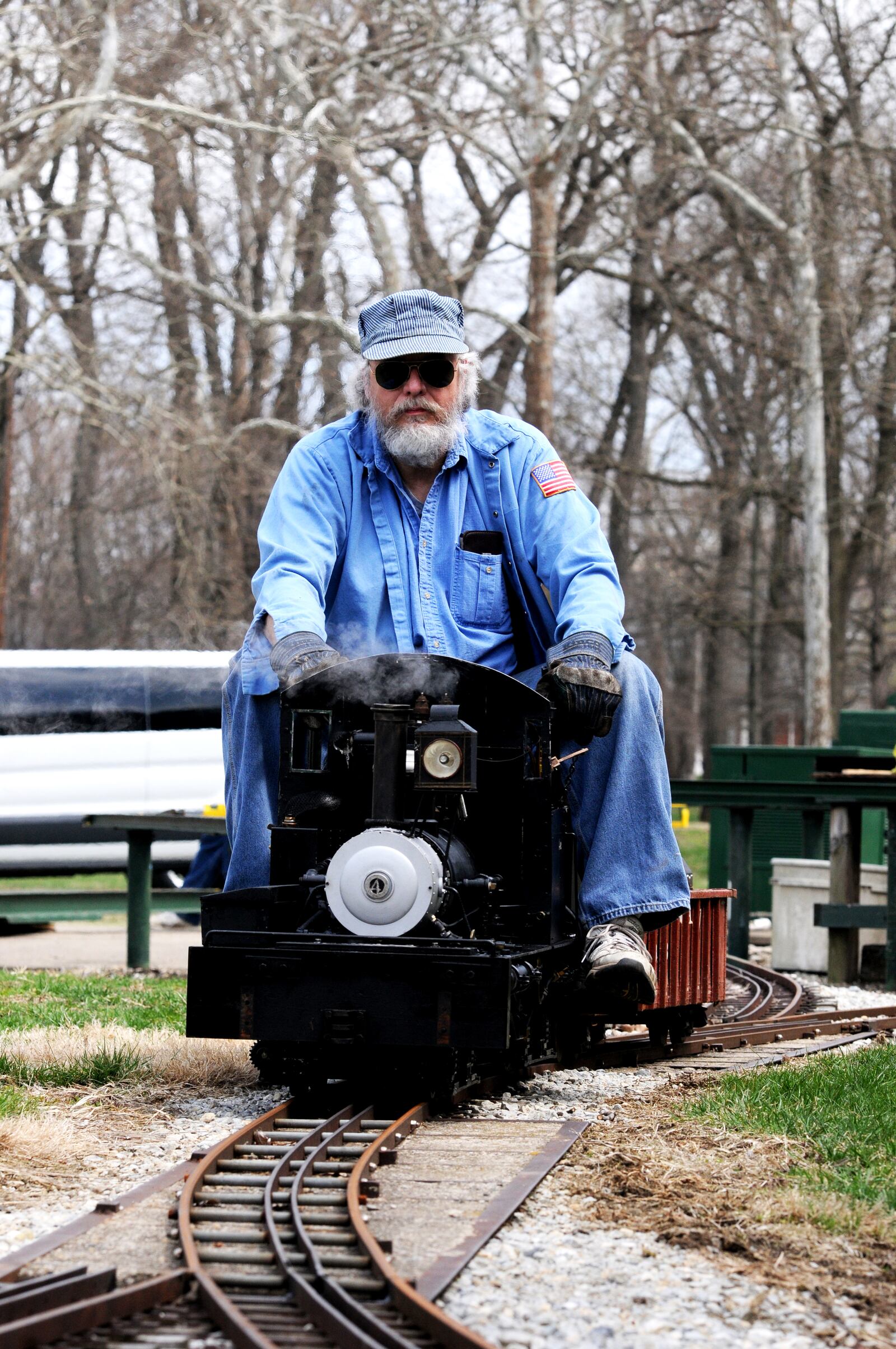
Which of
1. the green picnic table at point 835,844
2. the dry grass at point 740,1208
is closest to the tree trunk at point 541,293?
the green picnic table at point 835,844

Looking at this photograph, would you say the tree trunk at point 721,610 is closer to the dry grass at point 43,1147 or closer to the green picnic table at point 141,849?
the green picnic table at point 141,849

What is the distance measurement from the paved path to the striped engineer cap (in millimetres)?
5853

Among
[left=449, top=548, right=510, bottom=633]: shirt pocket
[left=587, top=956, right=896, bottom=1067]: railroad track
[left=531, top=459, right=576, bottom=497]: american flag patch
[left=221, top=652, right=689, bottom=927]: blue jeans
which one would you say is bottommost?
[left=587, top=956, right=896, bottom=1067]: railroad track

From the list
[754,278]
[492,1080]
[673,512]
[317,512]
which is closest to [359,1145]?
[492,1080]

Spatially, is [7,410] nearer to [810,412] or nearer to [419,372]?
[810,412]

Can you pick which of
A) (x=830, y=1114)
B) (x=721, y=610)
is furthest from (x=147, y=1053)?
(x=721, y=610)

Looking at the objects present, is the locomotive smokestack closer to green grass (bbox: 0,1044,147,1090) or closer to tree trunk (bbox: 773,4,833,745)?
green grass (bbox: 0,1044,147,1090)

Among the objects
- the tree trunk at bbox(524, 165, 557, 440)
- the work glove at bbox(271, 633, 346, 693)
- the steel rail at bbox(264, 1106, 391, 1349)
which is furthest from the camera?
the tree trunk at bbox(524, 165, 557, 440)

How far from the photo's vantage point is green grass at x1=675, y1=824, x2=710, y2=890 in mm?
20281

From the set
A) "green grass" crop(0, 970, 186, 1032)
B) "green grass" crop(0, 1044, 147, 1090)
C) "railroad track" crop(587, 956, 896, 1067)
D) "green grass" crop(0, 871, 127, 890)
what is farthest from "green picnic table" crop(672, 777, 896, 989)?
"green grass" crop(0, 871, 127, 890)

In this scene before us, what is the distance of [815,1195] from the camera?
3576mm

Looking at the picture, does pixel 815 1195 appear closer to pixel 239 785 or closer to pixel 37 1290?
pixel 37 1290

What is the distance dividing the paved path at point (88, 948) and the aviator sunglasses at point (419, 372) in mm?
5778

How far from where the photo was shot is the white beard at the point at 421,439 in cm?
529
